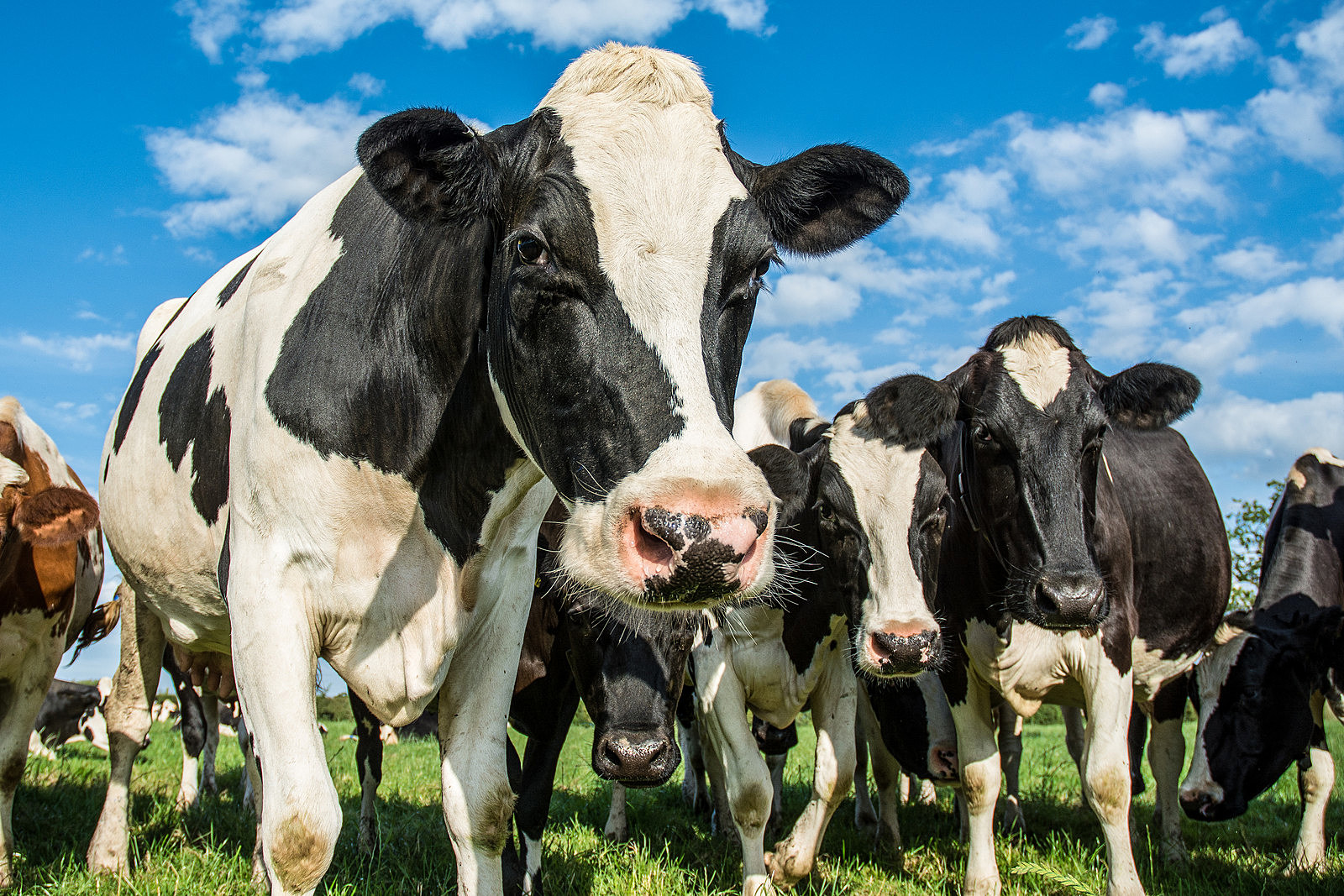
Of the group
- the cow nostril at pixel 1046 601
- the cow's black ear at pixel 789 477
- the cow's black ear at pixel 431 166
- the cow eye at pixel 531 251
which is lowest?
the cow nostril at pixel 1046 601

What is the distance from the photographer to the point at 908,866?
5820 millimetres

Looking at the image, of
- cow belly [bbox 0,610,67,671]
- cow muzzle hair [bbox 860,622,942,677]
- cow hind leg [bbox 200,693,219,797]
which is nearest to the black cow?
cow muzzle hair [bbox 860,622,942,677]

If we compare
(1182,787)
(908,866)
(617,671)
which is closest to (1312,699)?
(1182,787)

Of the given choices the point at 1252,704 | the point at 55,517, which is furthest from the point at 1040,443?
the point at 55,517

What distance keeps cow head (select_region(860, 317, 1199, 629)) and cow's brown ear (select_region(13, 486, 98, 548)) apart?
4.09 metres

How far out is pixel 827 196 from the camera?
11.5ft

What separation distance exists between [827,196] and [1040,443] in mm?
2128

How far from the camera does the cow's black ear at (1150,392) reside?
544 centimetres

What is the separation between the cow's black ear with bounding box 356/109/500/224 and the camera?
2949 mm

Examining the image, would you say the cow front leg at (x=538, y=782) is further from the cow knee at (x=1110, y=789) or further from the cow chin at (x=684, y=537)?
the cow chin at (x=684, y=537)

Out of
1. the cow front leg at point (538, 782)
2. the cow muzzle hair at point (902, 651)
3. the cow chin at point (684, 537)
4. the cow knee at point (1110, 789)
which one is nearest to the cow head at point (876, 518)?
the cow muzzle hair at point (902, 651)

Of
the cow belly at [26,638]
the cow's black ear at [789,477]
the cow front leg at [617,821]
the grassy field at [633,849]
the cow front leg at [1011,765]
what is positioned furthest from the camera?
the cow front leg at [1011,765]

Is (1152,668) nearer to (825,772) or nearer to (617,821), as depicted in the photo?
(825,772)

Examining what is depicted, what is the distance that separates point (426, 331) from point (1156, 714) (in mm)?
5947
